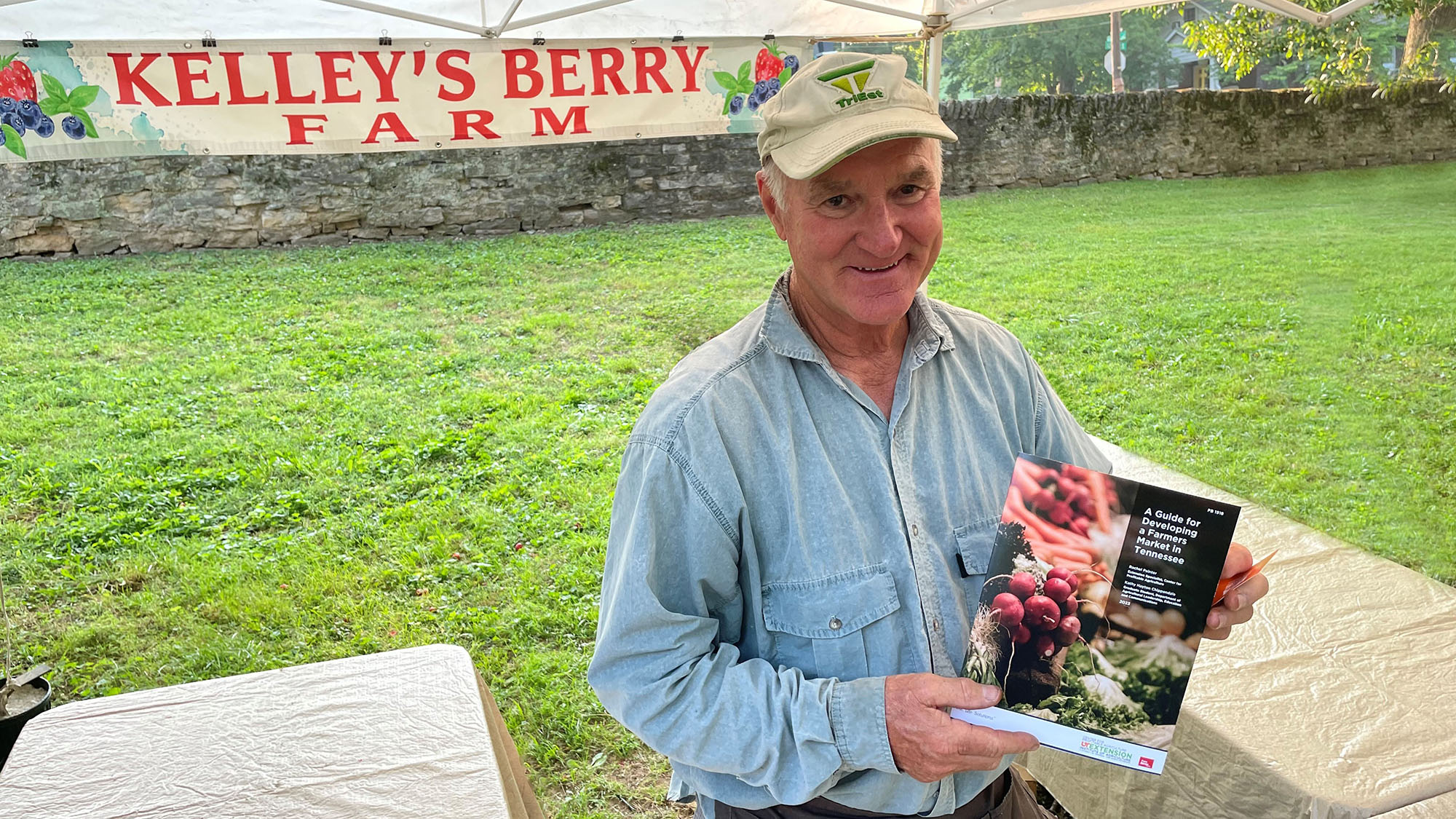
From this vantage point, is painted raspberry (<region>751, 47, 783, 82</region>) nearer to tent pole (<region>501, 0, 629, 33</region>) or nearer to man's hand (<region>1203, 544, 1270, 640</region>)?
tent pole (<region>501, 0, 629, 33</region>)

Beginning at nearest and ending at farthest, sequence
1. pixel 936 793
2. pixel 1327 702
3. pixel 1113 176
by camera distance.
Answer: pixel 936 793
pixel 1327 702
pixel 1113 176

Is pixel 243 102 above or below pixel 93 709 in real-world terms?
above

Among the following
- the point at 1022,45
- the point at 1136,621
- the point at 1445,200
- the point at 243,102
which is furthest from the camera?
the point at 1022,45

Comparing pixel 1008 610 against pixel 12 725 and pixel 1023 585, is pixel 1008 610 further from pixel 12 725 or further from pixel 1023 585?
pixel 12 725

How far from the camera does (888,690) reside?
1262 mm

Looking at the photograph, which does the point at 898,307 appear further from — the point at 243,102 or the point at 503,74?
the point at 243,102

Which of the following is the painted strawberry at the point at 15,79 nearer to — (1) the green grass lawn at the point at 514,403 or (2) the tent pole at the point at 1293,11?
(1) the green grass lawn at the point at 514,403

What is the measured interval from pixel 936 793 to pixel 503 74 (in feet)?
8.11

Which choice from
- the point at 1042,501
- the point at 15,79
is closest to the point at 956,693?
the point at 1042,501

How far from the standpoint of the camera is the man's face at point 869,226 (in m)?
1.39

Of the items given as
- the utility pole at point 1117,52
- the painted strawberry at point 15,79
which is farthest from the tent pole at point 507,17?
the utility pole at point 1117,52

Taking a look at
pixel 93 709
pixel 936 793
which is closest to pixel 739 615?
pixel 936 793

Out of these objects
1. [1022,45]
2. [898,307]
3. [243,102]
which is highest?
[1022,45]

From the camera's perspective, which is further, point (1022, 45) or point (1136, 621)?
point (1022, 45)
